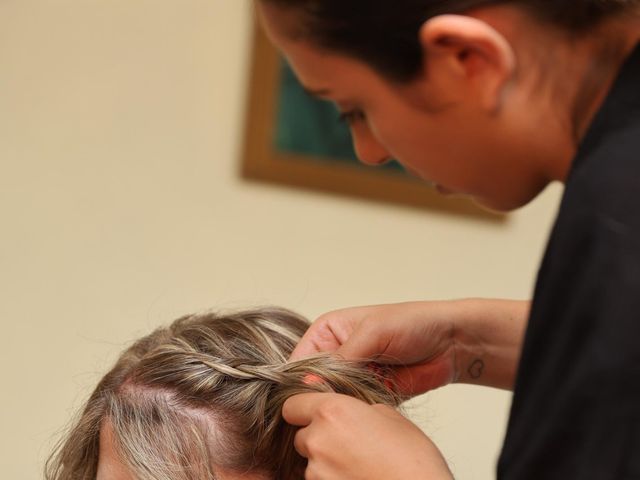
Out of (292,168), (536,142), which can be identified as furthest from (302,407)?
(292,168)

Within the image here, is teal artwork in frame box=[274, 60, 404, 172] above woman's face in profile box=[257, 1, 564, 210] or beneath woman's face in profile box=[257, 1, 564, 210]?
beneath

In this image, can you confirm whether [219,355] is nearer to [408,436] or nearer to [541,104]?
[408,436]

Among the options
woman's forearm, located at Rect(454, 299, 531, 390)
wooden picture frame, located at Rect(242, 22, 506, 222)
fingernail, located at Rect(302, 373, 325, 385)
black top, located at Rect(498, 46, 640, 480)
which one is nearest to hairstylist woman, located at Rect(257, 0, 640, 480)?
black top, located at Rect(498, 46, 640, 480)

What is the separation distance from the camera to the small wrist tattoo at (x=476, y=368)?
1176 millimetres

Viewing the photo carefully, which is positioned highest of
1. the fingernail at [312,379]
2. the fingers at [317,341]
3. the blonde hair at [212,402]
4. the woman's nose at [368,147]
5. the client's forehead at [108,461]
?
the woman's nose at [368,147]

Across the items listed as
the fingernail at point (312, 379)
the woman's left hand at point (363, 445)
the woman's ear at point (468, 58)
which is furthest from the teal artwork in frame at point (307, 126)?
the woman's ear at point (468, 58)

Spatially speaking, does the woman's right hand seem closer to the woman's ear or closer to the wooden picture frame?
the woman's ear

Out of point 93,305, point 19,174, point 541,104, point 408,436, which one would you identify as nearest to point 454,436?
point 93,305

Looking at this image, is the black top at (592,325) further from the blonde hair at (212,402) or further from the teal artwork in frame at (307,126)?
the teal artwork in frame at (307,126)

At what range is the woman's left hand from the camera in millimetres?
825

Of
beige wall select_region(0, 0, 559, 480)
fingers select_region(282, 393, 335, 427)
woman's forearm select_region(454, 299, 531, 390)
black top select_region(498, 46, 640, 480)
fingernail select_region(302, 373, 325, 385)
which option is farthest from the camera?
beige wall select_region(0, 0, 559, 480)

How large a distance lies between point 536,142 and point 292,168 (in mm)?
1468

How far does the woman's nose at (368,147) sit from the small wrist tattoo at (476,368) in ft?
1.32

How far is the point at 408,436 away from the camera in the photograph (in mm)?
858
